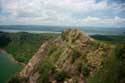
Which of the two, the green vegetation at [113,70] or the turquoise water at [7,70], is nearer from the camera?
the green vegetation at [113,70]

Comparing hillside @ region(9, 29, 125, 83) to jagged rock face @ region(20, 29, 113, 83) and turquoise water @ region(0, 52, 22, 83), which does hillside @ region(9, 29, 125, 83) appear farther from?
turquoise water @ region(0, 52, 22, 83)

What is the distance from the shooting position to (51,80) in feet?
123

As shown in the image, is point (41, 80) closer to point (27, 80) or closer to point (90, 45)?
point (27, 80)

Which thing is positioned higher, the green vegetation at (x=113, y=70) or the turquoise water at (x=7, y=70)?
the green vegetation at (x=113, y=70)

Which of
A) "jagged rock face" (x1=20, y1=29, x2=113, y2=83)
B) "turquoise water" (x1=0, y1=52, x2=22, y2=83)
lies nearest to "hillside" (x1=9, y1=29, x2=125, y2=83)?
"jagged rock face" (x1=20, y1=29, x2=113, y2=83)

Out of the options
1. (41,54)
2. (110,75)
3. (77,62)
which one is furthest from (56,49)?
(110,75)

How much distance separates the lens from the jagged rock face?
34.8 m

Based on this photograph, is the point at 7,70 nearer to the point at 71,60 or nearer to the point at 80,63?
the point at 71,60

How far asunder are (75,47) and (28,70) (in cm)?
1643

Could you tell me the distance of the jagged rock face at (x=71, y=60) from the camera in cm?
3475

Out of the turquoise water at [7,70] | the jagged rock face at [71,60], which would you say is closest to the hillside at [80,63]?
the jagged rock face at [71,60]

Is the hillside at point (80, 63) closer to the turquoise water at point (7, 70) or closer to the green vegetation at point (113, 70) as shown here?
the green vegetation at point (113, 70)

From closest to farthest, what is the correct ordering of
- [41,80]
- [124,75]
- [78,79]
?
1. [124,75]
2. [78,79]
3. [41,80]

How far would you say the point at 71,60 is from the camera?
130ft
